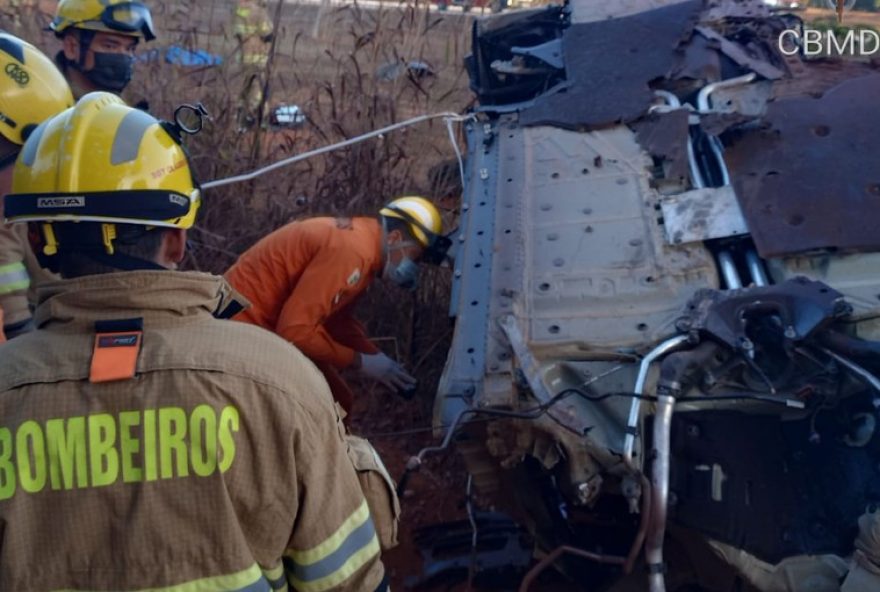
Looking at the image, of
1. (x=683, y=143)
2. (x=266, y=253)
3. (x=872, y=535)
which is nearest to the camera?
(x=872, y=535)

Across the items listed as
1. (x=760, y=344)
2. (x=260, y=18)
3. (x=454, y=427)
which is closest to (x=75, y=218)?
(x=454, y=427)

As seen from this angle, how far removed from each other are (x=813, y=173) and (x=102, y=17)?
10.3 ft

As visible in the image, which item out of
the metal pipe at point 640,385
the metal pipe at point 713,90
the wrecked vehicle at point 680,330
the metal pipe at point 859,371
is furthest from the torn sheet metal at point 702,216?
the metal pipe at point 859,371

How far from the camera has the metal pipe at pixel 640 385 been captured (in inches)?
94.1

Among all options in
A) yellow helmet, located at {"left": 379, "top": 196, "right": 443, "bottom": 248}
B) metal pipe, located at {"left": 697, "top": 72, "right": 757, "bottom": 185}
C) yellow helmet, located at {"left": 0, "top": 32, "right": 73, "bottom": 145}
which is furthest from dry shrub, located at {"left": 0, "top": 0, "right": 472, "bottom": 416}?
yellow helmet, located at {"left": 0, "top": 32, "right": 73, "bottom": 145}

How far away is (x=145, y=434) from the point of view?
1.48m

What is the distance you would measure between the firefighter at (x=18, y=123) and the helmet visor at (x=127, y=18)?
97cm

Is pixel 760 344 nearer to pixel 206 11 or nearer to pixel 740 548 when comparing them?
pixel 740 548

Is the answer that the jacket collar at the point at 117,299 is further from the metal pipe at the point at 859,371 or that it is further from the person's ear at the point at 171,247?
the metal pipe at the point at 859,371

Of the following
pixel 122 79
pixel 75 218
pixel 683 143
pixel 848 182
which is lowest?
pixel 75 218

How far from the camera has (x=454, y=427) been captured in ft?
8.20

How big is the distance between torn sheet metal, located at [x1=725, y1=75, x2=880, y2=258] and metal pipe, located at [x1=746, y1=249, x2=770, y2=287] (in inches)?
1.8

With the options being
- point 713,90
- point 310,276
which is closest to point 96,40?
point 310,276

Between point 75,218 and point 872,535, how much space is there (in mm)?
1895
